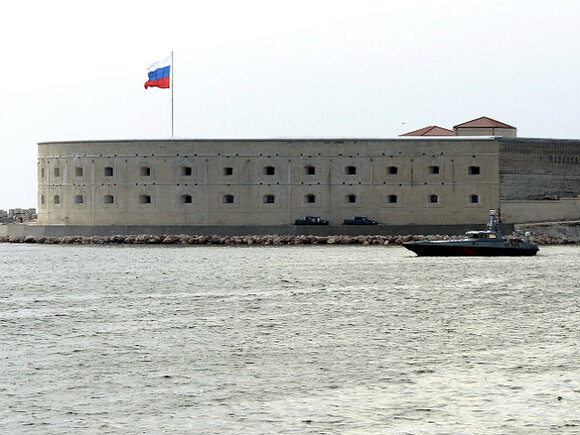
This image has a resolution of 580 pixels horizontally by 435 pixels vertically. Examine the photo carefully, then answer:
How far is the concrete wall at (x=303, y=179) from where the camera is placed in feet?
134

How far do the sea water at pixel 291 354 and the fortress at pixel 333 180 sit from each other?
15.5m

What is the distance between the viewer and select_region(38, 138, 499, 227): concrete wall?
40.9 metres

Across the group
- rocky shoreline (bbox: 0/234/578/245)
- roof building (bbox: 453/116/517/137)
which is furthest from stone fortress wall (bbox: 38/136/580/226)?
roof building (bbox: 453/116/517/137)

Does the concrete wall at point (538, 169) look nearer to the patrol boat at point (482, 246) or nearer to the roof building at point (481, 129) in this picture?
the roof building at point (481, 129)

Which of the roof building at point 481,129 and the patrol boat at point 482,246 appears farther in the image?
the roof building at point 481,129

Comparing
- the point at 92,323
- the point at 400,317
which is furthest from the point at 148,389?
the point at 400,317

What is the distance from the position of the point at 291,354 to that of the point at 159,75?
29.3 m

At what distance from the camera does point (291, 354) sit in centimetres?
1284

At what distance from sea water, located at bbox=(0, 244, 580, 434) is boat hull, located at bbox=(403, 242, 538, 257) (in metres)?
7.04

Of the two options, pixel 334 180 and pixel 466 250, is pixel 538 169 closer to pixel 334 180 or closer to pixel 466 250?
pixel 334 180

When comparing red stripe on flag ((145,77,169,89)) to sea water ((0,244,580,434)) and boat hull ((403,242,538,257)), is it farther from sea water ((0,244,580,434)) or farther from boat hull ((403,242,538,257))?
sea water ((0,244,580,434))

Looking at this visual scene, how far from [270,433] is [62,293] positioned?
43.5 ft

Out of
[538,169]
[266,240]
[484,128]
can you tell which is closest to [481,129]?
[484,128]

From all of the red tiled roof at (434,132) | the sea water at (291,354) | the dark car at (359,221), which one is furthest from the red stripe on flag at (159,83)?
the sea water at (291,354)
